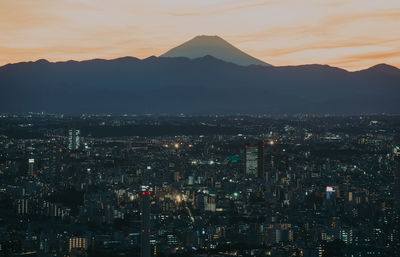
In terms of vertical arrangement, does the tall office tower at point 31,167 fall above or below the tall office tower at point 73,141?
below

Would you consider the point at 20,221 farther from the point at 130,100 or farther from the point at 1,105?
the point at 130,100

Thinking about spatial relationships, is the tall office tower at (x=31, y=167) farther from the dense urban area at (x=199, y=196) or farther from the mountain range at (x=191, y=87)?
the mountain range at (x=191, y=87)

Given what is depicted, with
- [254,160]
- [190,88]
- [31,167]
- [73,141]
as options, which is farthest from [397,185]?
[190,88]

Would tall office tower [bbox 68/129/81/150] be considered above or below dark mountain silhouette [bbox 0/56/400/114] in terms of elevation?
below

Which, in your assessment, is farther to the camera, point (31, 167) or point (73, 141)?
point (73, 141)

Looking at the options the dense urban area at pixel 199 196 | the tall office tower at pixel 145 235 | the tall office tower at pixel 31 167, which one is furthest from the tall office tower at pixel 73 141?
the tall office tower at pixel 145 235

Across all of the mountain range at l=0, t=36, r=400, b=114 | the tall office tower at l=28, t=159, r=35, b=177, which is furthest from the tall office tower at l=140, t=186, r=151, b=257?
the mountain range at l=0, t=36, r=400, b=114

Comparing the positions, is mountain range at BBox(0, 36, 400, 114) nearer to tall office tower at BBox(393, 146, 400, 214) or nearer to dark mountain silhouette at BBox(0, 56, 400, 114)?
dark mountain silhouette at BBox(0, 56, 400, 114)

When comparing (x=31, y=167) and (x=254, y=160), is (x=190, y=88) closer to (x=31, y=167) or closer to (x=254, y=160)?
(x=254, y=160)
